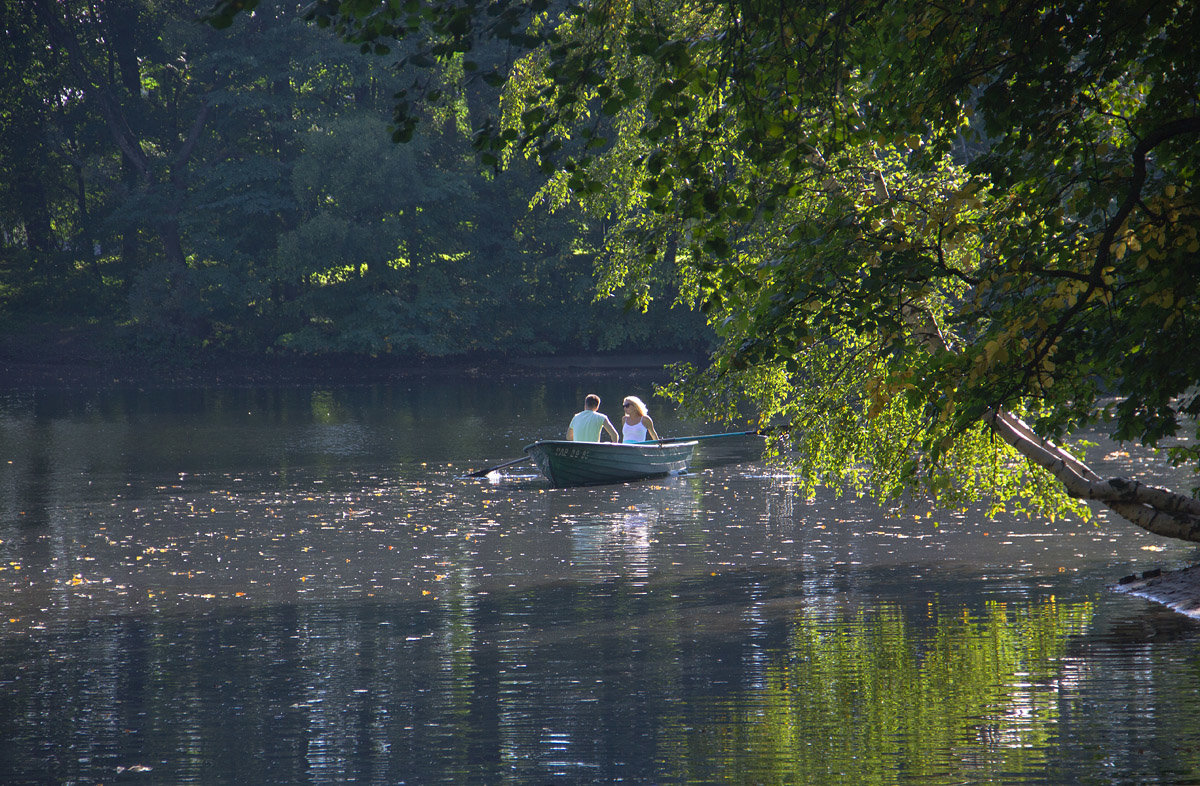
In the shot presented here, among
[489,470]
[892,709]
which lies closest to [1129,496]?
[892,709]

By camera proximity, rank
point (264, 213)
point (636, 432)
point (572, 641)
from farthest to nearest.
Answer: point (264, 213)
point (636, 432)
point (572, 641)

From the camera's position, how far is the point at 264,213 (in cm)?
5219

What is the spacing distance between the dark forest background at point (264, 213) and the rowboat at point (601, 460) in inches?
1165

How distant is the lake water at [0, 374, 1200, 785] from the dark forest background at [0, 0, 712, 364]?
104ft

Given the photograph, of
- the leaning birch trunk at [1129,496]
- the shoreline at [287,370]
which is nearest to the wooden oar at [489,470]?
the leaning birch trunk at [1129,496]

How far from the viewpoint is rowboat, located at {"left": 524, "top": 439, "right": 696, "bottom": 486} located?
1977 cm

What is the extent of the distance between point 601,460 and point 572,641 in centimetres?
1060

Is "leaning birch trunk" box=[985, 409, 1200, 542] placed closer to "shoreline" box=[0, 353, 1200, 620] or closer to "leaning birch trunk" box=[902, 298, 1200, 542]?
"leaning birch trunk" box=[902, 298, 1200, 542]

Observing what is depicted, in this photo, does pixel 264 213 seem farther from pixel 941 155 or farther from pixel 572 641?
pixel 941 155

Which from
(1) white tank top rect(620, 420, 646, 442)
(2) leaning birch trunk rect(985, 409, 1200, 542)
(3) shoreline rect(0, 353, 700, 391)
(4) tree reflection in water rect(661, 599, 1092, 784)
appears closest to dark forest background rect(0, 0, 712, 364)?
(3) shoreline rect(0, 353, 700, 391)

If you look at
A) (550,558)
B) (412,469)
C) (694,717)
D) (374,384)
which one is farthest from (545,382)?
(694,717)

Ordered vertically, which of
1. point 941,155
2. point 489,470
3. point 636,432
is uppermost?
point 941,155

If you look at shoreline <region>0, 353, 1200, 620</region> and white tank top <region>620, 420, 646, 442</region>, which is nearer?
white tank top <region>620, 420, 646, 442</region>

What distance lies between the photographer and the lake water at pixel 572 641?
6.80 m
